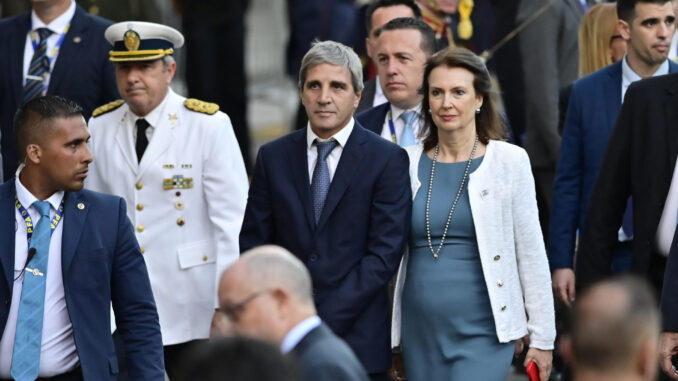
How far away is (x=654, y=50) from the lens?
301 inches

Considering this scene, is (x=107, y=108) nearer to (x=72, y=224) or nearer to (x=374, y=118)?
(x=374, y=118)

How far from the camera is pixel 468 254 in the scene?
6383mm

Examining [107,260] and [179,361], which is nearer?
[107,260]

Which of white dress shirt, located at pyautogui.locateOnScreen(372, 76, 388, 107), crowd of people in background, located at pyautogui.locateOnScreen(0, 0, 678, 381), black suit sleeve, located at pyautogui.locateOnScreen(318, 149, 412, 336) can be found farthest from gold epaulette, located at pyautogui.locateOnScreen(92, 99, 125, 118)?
black suit sleeve, located at pyautogui.locateOnScreen(318, 149, 412, 336)

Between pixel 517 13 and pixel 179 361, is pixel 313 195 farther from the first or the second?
pixel 517 13

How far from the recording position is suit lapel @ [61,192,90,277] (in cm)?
606

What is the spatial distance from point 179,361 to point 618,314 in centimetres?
392

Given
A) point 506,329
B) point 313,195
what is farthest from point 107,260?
point 506,329

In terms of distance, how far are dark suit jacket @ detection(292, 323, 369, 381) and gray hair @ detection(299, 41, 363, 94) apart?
2.40 meters

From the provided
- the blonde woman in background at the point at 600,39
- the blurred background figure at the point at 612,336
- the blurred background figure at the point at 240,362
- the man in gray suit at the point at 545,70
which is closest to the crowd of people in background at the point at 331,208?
the blonde woman in background at the point at 600,39

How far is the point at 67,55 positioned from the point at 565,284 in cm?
289

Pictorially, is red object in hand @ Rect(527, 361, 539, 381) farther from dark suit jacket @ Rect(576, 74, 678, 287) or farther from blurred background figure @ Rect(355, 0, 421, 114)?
blurred background figure @ Rect(355, 0, 421, 114)

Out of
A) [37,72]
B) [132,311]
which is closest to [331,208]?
[132,311]

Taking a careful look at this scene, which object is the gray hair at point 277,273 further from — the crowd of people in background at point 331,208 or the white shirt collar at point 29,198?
the white shirt collar at point 29,198
